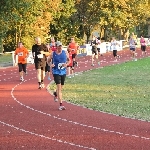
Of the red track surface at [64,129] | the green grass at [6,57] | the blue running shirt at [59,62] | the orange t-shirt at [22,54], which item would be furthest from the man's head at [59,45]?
the green grass at [6,57]

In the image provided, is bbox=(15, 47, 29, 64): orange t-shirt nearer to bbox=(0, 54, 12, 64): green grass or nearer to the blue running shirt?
the blue running shirt

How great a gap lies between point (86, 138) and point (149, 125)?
6.66 ft

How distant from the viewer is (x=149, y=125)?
1193cm

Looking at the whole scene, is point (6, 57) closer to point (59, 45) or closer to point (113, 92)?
point (113, 92)

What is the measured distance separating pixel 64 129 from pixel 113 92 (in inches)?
286

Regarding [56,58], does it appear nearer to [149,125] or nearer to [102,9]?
[149,125]

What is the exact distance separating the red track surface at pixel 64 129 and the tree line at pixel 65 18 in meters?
28.6

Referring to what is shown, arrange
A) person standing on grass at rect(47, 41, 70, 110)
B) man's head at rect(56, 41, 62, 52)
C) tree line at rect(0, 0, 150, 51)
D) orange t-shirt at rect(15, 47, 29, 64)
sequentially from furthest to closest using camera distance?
tree line at rect(0, 0, 150, 51) < orange t-shirt at rect(15, 47, 29, 64) < person standing on grass at rect(47, 41, 70, 110) < man's head at rect(56, 41, 62, 52)

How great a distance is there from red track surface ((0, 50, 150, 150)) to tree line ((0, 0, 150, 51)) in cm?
2865

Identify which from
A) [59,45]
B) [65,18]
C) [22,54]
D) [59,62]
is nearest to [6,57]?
[65,18]

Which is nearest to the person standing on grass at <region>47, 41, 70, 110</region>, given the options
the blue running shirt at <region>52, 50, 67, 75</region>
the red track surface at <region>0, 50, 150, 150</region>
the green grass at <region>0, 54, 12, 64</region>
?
the blue running shirt at <region>52, 50, 67, 75</region>

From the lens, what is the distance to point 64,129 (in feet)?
37.9

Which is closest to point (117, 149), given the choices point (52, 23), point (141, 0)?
point (52, 23)

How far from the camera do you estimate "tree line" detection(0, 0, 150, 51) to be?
4469 cm
